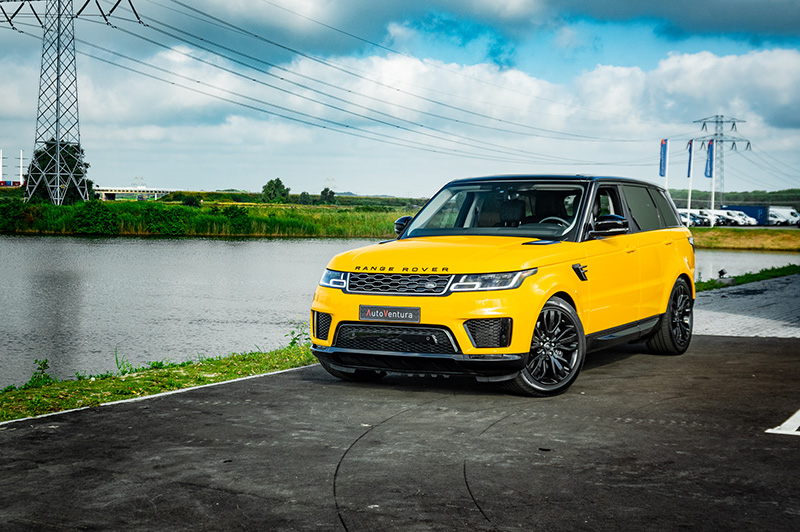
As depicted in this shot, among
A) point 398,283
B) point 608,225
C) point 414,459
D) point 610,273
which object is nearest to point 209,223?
point 610,273

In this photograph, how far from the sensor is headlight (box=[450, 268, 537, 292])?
729cm

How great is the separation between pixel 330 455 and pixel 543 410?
2.12 m

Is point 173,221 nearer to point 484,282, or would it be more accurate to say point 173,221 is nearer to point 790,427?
point 484,282

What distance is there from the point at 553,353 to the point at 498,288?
0.90 meters

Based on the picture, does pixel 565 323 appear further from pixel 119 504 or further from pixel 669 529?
pixel 119 504

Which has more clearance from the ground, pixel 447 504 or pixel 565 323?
pixel 565 323

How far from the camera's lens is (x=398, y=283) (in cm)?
746

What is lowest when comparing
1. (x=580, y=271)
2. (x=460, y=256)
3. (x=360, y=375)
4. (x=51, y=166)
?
(x=360, y=375)

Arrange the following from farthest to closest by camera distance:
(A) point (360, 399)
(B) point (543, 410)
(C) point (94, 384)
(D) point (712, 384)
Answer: (C) point (94, 384), (D) point (712, 384), (A) point (360, 399), (B) point (543, 410)

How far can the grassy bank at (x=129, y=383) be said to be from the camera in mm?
7781

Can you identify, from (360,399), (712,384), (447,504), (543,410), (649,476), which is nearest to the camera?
(447,504)

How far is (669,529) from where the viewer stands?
14.3ft

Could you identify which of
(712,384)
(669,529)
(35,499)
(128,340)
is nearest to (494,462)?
(669,529)

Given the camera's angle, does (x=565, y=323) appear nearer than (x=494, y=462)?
No
